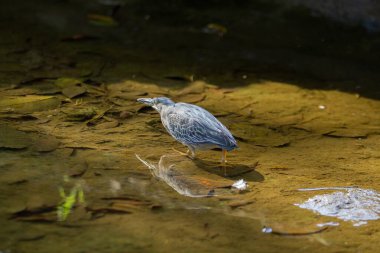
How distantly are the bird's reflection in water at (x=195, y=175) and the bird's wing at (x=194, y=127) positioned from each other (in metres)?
0.21

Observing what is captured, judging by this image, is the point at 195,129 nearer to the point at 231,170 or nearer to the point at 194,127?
the point at 194,127

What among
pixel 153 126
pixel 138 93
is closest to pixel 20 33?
pixel 138 93

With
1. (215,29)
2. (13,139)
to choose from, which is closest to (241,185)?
(13,139)

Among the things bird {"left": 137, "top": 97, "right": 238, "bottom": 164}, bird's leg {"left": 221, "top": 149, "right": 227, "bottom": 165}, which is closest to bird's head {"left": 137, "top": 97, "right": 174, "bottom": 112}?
bird {"left": 137, "top": 97, "right": 238, "bottom": 164}

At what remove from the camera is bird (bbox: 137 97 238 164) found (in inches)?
221

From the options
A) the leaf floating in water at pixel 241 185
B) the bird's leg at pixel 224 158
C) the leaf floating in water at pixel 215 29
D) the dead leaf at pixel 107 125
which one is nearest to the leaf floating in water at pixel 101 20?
the leaf floating in water at pixel 215 29

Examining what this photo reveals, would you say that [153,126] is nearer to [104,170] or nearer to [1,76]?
[104,170]

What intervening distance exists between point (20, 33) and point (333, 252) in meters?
5.54

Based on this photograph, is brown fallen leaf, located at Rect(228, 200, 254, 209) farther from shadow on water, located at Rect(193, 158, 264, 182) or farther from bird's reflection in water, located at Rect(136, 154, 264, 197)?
shadow on water, located at Rect(193, 158, 264, 182)

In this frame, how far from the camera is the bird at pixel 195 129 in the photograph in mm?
5617

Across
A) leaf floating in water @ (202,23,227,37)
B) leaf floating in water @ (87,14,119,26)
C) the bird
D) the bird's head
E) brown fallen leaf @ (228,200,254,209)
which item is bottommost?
brown fallen leaf @ (228,200,254,209)

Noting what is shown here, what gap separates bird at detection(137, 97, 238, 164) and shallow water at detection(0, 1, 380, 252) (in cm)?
18

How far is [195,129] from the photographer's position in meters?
5.76

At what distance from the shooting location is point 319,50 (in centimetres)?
884
